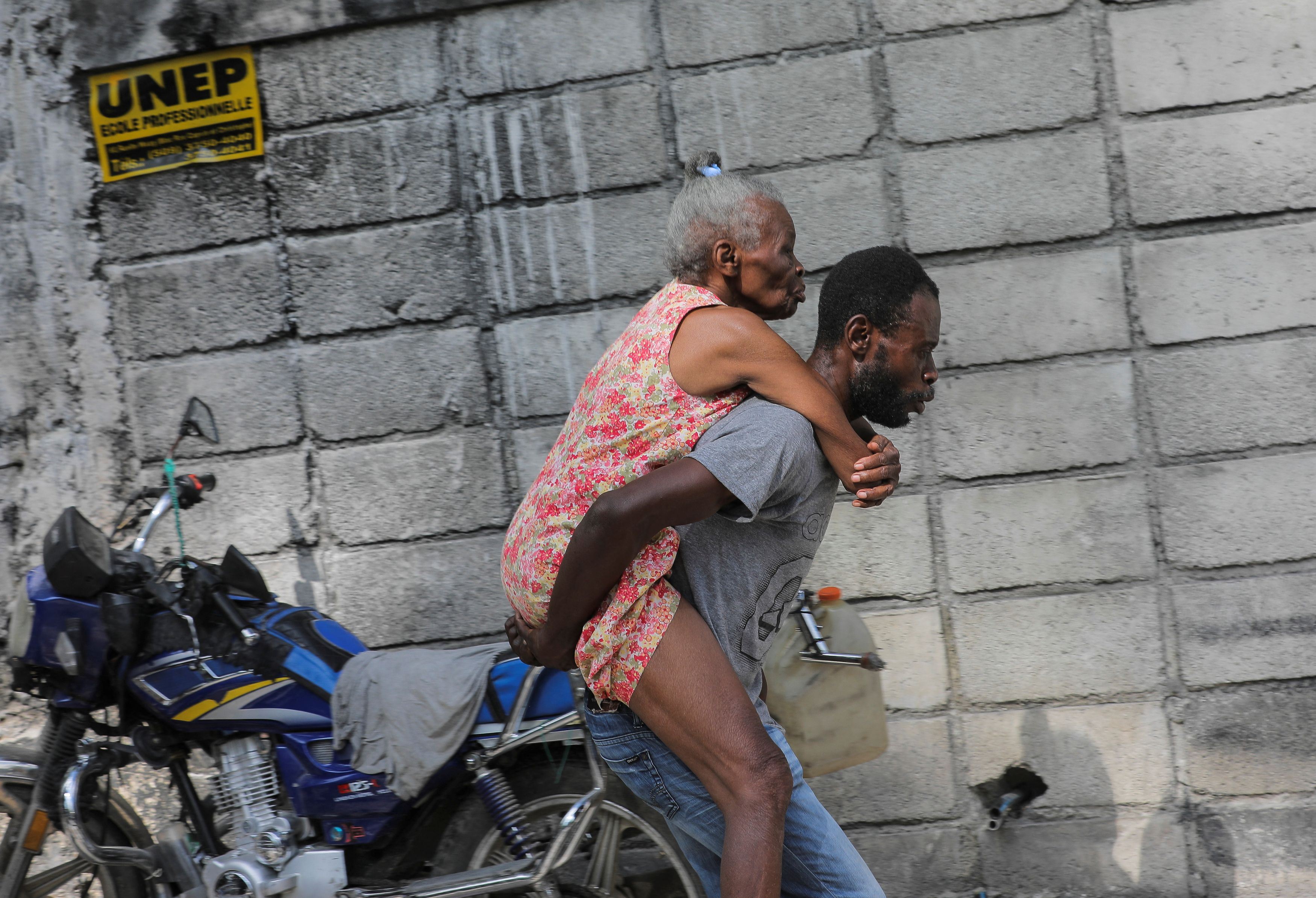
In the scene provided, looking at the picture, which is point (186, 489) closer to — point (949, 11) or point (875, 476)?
point (875, 476)

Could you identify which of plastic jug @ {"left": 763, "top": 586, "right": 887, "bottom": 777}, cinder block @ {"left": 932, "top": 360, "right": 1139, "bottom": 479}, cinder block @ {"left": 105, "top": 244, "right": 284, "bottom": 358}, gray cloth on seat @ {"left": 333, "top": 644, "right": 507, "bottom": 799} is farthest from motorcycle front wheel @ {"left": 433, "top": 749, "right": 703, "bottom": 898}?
cinder block @ {"left": 105, "top": 244, "right": 284, "bottom": 358}

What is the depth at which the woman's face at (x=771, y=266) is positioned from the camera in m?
2.16

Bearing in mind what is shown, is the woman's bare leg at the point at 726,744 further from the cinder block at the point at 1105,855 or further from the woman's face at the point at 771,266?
the cinder block at the point at 1105,855

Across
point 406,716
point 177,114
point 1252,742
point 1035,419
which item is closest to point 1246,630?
point 1252,742

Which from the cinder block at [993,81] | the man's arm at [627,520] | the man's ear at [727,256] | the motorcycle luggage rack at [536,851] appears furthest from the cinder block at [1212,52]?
the motorcycle luggage rack at [536,851]

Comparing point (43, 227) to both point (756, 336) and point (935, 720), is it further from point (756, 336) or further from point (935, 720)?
point (935, 720)

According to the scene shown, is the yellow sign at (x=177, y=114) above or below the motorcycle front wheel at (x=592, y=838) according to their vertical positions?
above

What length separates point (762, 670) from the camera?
2523 millimetres

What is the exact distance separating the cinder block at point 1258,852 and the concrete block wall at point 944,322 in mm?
10

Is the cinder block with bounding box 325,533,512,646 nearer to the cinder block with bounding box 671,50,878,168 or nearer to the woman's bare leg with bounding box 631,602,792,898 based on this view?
the cinder block with bounding box 671,50,878,168

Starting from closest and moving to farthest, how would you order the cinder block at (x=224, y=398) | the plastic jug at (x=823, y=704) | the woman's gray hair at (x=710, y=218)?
the woman's gray hair at (x=710, y=218) → the plastic jug at (x=823, y=704) → the cinder block at (x=224, y=398)

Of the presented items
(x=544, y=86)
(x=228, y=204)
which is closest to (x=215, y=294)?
(x=228, y=204)

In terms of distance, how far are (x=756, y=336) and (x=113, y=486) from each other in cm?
271

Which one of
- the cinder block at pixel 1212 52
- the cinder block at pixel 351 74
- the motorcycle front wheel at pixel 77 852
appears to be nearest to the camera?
the motorcycle front wheel at pixel 77 852
